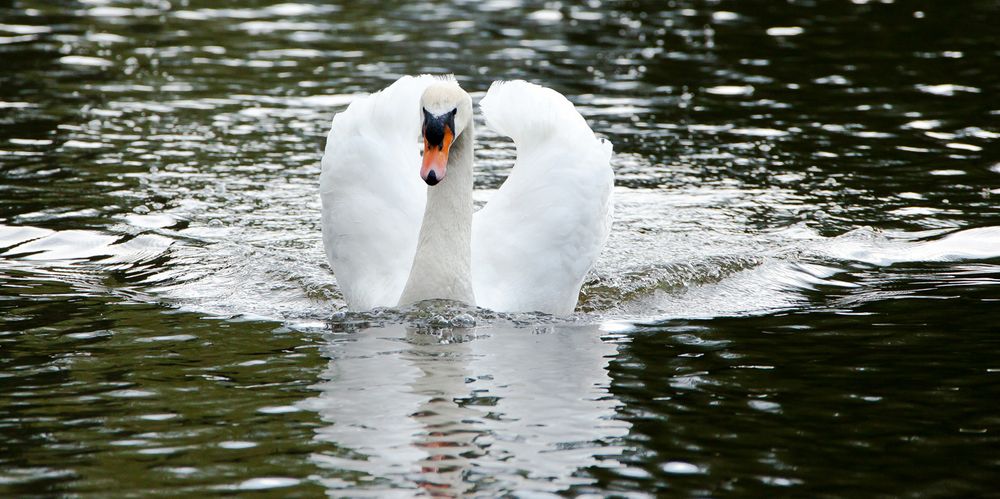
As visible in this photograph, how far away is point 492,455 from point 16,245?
562 centimetres

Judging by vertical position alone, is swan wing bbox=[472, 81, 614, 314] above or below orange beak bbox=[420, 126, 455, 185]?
below

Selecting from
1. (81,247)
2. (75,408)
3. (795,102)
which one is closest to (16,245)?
(81,247)

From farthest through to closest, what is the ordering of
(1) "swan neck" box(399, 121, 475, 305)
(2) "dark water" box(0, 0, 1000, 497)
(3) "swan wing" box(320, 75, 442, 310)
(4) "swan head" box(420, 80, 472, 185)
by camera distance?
(3) "swan wing" box(320, 75, 442, 310)
(1) "swan neck" box(399, 121, 475, 305)
(4) "swan head" box(420, 80, 472, 185)
(2) "dark water" box(0, 0, 1000, 497)

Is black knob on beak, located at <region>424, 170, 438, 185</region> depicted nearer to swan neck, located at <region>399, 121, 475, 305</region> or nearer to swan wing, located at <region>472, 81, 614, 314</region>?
swan neck, located at <region>399, 121, 475, 305</region>

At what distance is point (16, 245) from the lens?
10.7 metres

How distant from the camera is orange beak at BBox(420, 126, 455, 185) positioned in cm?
809

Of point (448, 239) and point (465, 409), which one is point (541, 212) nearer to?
point (448, 239)

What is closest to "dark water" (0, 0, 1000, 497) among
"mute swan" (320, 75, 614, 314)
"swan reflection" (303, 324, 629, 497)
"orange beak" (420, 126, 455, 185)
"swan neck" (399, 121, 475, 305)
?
"swan reflection" (303, 324, 629, 497)

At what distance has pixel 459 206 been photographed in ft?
29.0

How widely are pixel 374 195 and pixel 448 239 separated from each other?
0.95 m

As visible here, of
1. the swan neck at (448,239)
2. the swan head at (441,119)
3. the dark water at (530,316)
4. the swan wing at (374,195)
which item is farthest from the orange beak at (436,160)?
the swan wing at (374,195)

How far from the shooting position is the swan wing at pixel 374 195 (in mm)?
9211

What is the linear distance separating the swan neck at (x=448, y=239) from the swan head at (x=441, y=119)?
0.91 feet

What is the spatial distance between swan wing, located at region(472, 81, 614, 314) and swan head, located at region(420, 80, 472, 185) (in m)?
0.91
